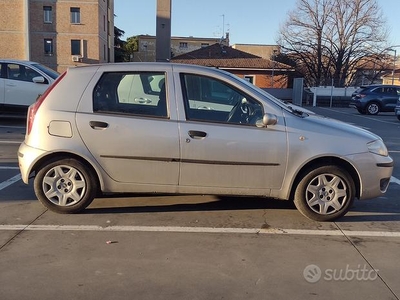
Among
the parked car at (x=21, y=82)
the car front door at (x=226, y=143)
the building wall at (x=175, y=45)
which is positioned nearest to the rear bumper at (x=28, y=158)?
the car front door at (x=226, y=143)

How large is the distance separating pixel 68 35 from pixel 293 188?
150 feet

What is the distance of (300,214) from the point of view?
5.18 metres

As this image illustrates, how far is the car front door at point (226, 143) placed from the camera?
15.2 feet

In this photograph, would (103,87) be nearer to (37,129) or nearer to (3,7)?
(37,129)

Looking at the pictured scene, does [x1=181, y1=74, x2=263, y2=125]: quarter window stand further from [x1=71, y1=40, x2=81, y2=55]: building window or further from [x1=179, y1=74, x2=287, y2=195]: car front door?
[x1=71, y1=40, x2=81, y2=55]: building window

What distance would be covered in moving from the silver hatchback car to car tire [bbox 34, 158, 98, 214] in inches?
0.5

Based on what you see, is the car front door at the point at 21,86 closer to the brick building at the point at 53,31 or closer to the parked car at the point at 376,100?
the parked car at the point at 376,100

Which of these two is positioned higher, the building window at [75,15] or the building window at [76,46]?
the building window at [75,15]

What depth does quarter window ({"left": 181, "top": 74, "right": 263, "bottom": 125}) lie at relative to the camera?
475 cm

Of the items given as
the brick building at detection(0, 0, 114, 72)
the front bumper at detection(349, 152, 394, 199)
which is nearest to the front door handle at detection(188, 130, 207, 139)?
the front bumper at detection(349, 152, 394, 199)

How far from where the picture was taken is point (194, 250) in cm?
404

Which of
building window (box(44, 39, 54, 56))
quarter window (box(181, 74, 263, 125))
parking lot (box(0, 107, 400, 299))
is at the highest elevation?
building window (box(44, 39, 54, 56))

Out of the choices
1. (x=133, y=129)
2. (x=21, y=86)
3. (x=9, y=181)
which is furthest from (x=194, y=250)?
(x=21, y=86)

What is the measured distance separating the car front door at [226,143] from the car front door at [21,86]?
8.28 meters
